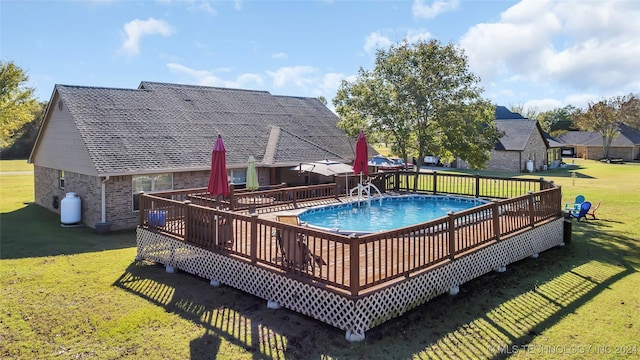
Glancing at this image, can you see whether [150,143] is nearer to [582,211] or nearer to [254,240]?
[254,240]

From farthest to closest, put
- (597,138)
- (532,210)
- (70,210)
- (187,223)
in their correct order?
(597,138)
(70,210)
(532,210)
(187,223)

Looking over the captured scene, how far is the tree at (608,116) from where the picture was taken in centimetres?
5584

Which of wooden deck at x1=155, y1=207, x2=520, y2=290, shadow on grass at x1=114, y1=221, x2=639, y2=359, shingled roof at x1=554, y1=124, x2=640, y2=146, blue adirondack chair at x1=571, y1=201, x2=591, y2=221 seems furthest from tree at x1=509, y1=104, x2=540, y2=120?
wooden deck at x1=155, y1=207, x2=520, y2=290

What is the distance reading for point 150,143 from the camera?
17469 millimetres

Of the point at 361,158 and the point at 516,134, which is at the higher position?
the point at 516,134

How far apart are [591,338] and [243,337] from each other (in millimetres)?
5603

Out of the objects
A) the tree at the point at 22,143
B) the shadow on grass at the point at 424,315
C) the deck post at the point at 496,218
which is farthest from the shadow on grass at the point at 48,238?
the tree at the point at 22,143

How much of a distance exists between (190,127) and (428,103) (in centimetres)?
1217

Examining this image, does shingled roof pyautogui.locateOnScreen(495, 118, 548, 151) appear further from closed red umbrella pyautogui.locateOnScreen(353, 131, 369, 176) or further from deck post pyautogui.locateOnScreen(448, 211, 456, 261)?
deck post pyautogui.locateOnScreen(448, 211, 456, 261)

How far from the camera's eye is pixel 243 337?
6535 millimetres

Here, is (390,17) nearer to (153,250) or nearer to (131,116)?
(131,116)

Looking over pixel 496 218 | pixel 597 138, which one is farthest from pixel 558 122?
pixel 496 218

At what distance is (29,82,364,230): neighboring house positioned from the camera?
51.6ft

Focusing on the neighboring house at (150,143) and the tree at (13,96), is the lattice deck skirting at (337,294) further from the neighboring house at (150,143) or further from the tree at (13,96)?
the tree at (13,96)
